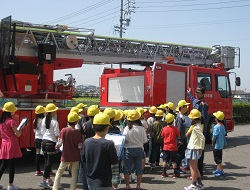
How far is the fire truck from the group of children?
5.70 feet

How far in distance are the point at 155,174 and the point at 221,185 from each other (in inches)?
60.7

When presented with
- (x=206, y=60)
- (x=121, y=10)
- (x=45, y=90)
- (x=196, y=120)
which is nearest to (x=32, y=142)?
(x=45, y=90)

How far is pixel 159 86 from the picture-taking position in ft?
36.8

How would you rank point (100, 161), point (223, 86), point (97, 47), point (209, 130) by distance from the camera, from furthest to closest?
point (223, 86) < point (209, 130) < point (97, 47) < point (100, 161)

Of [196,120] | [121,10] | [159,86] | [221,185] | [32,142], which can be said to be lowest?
[221,185]

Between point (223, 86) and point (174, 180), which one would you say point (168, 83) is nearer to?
point (223, 86)

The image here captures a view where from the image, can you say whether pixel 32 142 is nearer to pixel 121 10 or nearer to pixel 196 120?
pixel 196 120

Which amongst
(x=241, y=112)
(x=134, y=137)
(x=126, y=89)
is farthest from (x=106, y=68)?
(x=241, y=112)

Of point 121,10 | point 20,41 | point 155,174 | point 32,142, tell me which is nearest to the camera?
point 155,174

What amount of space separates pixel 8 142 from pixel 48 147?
774mm

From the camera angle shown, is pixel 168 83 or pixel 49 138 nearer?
pixel 49 138

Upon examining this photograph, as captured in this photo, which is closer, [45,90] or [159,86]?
[45,90]

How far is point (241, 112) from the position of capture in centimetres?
2381

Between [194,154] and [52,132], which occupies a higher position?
[52,132]
